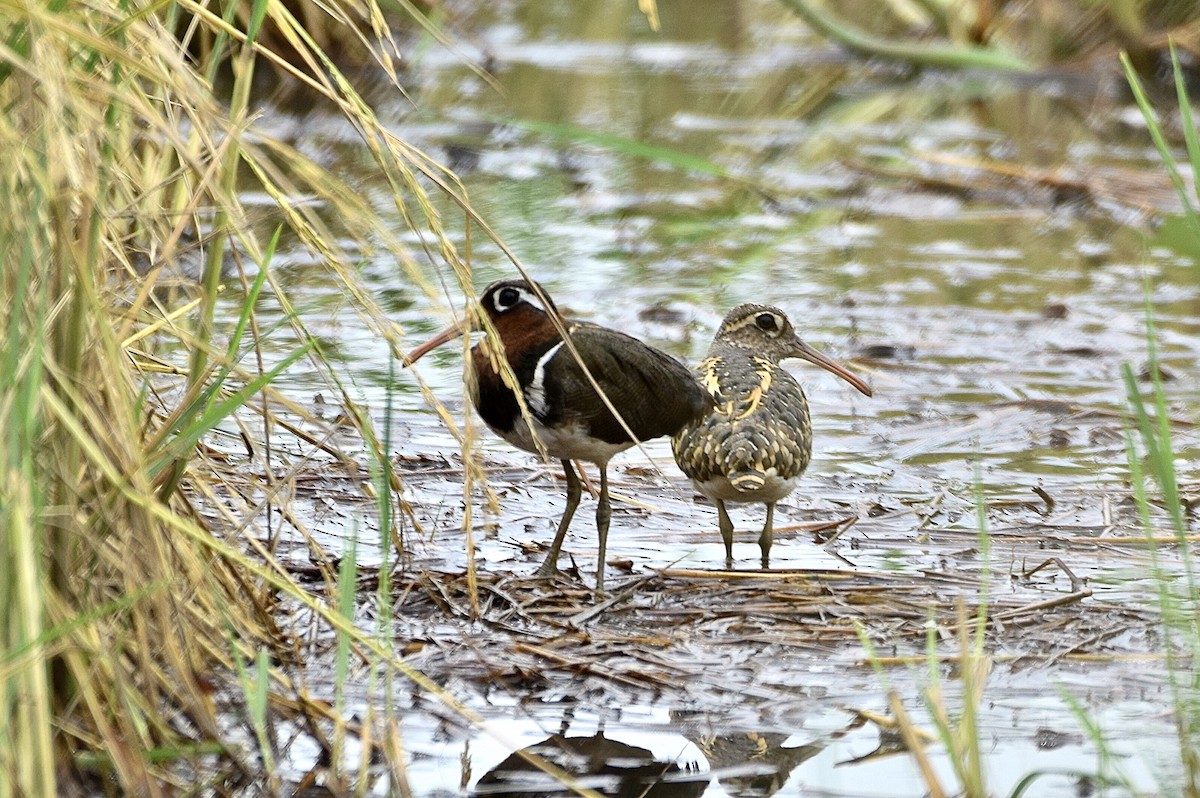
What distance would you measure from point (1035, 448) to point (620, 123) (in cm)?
584

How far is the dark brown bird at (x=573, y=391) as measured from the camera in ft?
14.9

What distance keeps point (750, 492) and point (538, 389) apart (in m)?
0.66

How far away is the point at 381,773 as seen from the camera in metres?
3.30

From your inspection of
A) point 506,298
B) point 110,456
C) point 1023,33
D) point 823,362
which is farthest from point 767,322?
point 1023,33

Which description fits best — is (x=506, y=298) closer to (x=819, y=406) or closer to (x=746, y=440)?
(x=746, y=440)

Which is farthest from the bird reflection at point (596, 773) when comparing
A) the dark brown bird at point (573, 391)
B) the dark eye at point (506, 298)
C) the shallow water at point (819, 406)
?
the dark eye at point (506, 298)

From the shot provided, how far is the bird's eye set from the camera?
5777 mm

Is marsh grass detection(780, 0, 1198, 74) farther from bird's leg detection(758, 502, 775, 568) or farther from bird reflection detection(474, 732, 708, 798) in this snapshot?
bird reflection detection(474, 732, 708, 798)

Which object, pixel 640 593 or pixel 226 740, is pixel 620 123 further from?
pixel 226 740

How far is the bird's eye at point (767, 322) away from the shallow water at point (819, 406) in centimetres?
49

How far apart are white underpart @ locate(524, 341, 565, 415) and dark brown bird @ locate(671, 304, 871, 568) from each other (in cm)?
50

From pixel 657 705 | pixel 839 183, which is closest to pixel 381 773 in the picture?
pixel 657 705

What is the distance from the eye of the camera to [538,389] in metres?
4.58

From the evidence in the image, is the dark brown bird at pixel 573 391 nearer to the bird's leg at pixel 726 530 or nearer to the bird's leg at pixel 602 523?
the bird's leg at pixel 602 523
